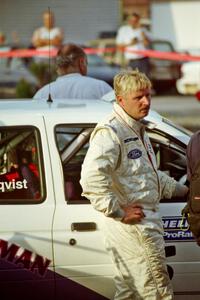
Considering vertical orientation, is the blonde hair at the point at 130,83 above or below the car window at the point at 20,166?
above

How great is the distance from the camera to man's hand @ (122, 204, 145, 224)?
4.68m

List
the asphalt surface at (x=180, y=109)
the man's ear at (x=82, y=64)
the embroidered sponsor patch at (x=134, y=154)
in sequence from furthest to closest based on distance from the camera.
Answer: the asphalt surface at (x=180, y=109) → the man's ear at (x=82, y=64) → the embroidered sponsor patch at (x=134, y=154)

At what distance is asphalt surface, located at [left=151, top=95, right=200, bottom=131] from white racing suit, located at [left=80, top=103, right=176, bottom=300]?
9261 mm

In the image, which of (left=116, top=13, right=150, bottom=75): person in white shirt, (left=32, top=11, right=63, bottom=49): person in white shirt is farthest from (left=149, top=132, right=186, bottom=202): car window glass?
(left=32, top=11, right=63, bottom=49): person in white shirt

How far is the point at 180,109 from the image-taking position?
61.7ft

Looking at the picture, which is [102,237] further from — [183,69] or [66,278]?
[183,69]

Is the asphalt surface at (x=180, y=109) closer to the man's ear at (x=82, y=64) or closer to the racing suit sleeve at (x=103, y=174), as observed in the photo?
the man's ear at (x=82, y=64)

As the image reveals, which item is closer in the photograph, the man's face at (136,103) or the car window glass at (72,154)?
the man's face at (136,103)

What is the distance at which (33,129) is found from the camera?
17.4 ft

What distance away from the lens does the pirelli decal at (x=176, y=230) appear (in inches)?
204

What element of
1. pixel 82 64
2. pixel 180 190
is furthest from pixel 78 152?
pixel 82 64

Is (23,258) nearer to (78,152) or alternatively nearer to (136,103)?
(78,152)

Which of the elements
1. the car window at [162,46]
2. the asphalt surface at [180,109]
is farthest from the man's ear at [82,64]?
the car window at [162,46]

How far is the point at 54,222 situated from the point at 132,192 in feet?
1.99
